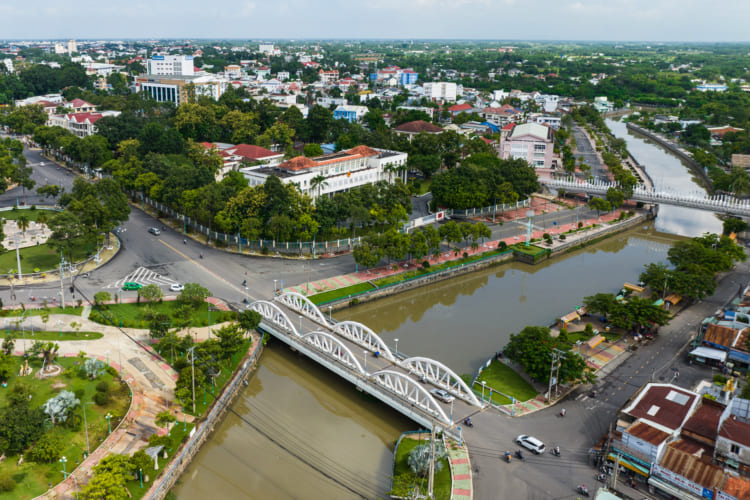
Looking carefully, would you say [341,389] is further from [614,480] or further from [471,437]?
[614,480]

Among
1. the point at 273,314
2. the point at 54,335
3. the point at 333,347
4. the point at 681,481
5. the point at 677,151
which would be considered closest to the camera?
the point at 681,481

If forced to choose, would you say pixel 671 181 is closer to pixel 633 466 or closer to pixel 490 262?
pixel 490 262

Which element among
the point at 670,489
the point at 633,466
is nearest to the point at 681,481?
the point at 670,489

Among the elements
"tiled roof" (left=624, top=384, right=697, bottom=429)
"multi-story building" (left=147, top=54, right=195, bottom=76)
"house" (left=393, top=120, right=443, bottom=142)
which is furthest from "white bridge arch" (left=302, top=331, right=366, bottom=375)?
"multi-story building" (left=147, top=54, right=195, bottom=76)

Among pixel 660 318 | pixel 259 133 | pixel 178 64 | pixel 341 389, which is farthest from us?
pixel 178 64

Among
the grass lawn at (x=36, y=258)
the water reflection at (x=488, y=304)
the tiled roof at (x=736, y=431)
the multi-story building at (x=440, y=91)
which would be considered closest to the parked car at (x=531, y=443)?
the tiled roof at (x=736, y=431)

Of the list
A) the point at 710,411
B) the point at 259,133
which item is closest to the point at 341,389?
the point at 710,411
